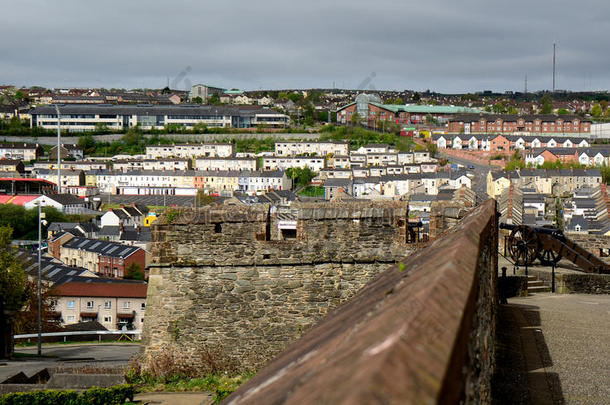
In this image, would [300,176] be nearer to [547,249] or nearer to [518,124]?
[518,124]

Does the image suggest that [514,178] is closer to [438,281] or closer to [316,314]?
[316,314]

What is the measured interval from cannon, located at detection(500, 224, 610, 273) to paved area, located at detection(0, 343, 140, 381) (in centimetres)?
822

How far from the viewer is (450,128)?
16912cm

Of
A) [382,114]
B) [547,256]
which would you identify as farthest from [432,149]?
[547,256]

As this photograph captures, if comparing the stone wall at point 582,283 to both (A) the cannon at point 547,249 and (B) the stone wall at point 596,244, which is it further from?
(B) the stone wall at point 596,244

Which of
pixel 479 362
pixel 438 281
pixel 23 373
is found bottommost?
pixel 23 373

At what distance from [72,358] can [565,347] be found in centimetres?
1377

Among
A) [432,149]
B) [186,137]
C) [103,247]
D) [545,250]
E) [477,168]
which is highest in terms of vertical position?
[186,137]

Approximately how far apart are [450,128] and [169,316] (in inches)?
6402

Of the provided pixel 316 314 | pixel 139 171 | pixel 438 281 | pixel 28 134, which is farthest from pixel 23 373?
pixel 28 134

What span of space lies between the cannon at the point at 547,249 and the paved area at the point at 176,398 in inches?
326

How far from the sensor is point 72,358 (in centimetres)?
1959

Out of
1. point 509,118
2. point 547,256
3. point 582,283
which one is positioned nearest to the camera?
point 582,283

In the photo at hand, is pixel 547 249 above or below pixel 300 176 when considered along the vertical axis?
below
